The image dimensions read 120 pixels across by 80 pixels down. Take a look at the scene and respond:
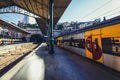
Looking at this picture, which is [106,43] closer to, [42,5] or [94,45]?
[94,45]

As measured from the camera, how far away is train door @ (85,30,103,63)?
42.7ft

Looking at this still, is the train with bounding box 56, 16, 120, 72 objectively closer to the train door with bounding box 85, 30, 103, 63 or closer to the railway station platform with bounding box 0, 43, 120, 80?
the train door with bounding box 85, 30, 103, 63

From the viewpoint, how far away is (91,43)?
14.9 metres

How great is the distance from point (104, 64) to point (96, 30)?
113 inches

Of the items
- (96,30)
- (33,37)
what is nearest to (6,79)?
(96,30)

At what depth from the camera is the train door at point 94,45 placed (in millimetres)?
13005

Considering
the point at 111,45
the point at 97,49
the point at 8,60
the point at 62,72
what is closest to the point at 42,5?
the point at 8,60

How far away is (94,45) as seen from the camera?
46.4 feet

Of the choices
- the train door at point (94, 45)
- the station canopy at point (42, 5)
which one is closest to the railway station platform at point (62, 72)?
the train door at point (94, 45)

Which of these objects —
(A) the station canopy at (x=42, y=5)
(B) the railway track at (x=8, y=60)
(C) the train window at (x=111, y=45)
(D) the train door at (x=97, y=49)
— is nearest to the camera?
(C) the train window at (x=111, y=45)

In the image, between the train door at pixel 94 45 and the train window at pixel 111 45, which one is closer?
the train window at pixel 111 45

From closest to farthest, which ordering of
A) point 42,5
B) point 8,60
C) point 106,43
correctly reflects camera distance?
point 106,43, point 8,60, point 42,5

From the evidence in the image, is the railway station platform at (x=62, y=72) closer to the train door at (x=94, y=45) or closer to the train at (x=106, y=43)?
the train at (x=106, y=43)

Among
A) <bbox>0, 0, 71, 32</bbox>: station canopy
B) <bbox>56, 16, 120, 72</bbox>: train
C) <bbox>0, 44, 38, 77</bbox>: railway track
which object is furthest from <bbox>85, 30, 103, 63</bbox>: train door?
<bbox>0, 0, 71, 32</bbox>: station canopy
